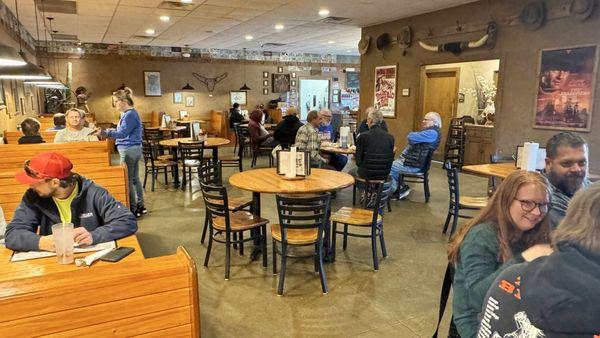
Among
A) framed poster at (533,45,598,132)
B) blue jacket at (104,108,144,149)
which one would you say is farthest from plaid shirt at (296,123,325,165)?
framed poster at (533,45,598,132)

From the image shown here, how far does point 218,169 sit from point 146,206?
1.86 m

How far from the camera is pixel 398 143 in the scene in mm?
8727

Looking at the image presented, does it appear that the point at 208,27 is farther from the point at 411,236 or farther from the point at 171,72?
the point at 411,236

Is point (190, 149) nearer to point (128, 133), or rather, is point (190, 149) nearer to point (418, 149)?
point (128, 133)

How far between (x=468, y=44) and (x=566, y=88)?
174 cm

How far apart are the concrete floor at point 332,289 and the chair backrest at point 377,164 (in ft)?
1.91

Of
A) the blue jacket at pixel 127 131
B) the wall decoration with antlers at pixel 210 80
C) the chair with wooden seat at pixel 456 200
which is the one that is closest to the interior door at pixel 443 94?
the chair with wooden seat at pixel 456 200

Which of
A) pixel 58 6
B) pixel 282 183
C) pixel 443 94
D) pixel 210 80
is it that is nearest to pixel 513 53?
pixel 443 94

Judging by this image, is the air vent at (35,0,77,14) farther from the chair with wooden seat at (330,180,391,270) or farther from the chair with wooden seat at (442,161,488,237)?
the chair with wooden seat at (442,161,488,237)

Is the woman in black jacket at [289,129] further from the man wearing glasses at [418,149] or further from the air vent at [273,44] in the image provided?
the air vent at [273,44]

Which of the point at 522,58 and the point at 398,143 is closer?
the point at 522,58

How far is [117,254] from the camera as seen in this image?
199 cm

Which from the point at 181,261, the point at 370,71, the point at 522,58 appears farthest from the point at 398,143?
the point at 181,261

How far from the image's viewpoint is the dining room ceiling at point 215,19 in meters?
6.66
